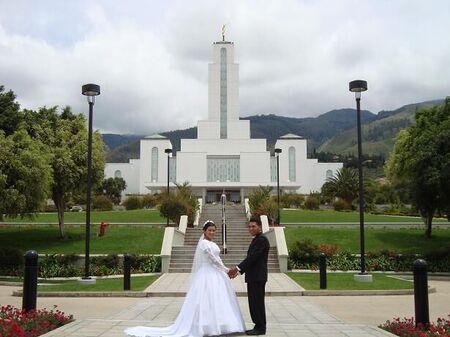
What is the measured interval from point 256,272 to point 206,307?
3.02 feet

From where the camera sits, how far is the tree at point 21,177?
22375 mm

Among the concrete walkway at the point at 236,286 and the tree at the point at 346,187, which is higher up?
the tree at the point at 346,187

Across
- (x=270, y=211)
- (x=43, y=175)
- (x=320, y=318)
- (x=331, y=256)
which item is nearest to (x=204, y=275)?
(x=320, y=318)

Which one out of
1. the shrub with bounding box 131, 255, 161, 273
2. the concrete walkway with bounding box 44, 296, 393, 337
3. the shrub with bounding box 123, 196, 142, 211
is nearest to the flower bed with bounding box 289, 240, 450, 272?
the shrub with bounding box 131, 255, 161, 273

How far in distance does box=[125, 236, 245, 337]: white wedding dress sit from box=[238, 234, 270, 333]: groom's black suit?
25 cm

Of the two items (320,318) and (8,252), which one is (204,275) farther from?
(8,252)

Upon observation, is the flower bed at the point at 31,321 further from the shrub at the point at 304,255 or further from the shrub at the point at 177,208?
the shrub at the point at 177,208

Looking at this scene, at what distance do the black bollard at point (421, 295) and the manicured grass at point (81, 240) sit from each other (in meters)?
16.6

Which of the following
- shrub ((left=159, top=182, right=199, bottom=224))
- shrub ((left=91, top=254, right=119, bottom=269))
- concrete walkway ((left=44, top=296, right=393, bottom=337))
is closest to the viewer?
concrete walkway ((left=44, top=296, right=393, bottom=337))

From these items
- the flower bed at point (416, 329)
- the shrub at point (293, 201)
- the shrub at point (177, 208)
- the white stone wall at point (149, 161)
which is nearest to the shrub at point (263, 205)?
the shrub at point (177, 208)

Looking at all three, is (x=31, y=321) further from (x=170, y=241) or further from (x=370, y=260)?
(x=370, y=260)

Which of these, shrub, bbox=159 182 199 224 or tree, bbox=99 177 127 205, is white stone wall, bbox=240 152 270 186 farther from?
shrub, bbox=159 182 199 224

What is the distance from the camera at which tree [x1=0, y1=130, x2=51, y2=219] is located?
2238 cm

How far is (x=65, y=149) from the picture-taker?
28547mm
